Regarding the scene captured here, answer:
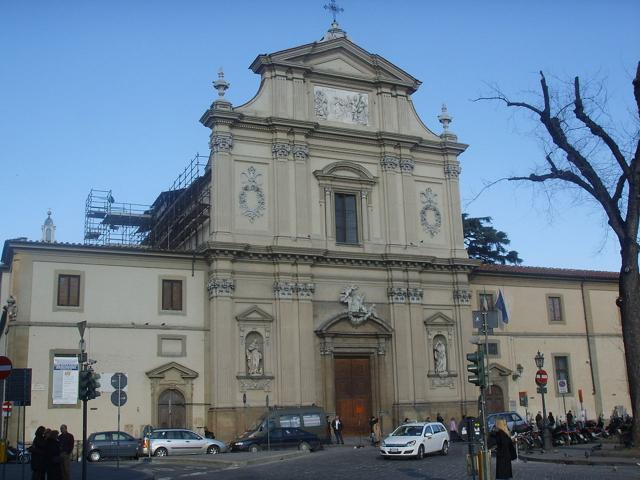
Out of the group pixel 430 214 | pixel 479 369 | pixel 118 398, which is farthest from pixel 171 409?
pixel 479 369

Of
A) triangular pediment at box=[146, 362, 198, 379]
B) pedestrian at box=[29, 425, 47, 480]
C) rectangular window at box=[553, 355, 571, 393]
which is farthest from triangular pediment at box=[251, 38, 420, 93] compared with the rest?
pedestrian at box=[29, 425, 47, 480]

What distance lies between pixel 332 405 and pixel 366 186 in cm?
1186

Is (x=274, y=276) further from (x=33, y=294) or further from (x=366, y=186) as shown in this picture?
(x=33, y=294)

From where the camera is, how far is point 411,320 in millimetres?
41938

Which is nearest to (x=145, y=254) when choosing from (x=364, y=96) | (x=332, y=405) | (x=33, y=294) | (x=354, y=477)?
(x=33, y=294)

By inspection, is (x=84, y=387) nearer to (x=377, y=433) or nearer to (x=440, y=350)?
(x=377, y=433)

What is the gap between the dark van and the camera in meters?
34.0

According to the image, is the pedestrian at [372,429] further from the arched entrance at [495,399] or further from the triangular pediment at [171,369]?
the triangular pediment at [171,369]

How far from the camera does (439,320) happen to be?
42875 mm

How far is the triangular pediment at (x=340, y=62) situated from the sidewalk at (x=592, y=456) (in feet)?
76.6

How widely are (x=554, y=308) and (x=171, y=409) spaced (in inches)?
942

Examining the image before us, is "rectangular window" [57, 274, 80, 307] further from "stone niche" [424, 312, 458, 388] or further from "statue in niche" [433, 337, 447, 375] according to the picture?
"statue in niche" [433, 337, 447, 375]

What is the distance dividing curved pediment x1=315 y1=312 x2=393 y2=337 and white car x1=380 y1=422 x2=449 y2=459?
9912 mm

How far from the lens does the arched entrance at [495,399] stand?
144 ft
